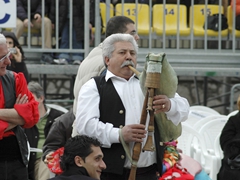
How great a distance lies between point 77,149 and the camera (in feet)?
15.8

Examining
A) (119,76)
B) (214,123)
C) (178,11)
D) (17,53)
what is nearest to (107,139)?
(119,76)

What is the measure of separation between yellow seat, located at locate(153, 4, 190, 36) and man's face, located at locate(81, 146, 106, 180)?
5351mm

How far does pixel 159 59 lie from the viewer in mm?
4945

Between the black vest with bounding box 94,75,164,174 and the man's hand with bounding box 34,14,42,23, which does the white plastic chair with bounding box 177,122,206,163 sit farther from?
the black vest with bounding box 94,75,164,174

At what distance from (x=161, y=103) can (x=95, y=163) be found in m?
0.56

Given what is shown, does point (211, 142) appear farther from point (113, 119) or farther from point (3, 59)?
point (3, 59)

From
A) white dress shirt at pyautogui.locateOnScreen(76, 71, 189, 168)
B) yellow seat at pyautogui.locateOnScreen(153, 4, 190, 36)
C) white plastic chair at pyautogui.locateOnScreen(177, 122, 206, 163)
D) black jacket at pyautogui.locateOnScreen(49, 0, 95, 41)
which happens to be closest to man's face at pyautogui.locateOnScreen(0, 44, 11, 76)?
white dress shirt at pyautogui.locateOnScreen(76, 71, 189, 168)

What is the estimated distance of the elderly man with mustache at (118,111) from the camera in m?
5.07

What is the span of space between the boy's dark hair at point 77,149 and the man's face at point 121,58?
0.56m

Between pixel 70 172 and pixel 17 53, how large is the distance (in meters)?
3.03

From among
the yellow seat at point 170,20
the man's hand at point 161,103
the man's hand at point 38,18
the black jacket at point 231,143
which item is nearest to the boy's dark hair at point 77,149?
the man's hand at point 161,103

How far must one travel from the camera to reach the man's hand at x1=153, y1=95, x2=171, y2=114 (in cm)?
492

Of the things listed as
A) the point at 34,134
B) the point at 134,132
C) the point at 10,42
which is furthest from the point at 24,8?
the point at 134,132

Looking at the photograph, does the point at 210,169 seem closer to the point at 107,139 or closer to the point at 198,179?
the point at 198,179
